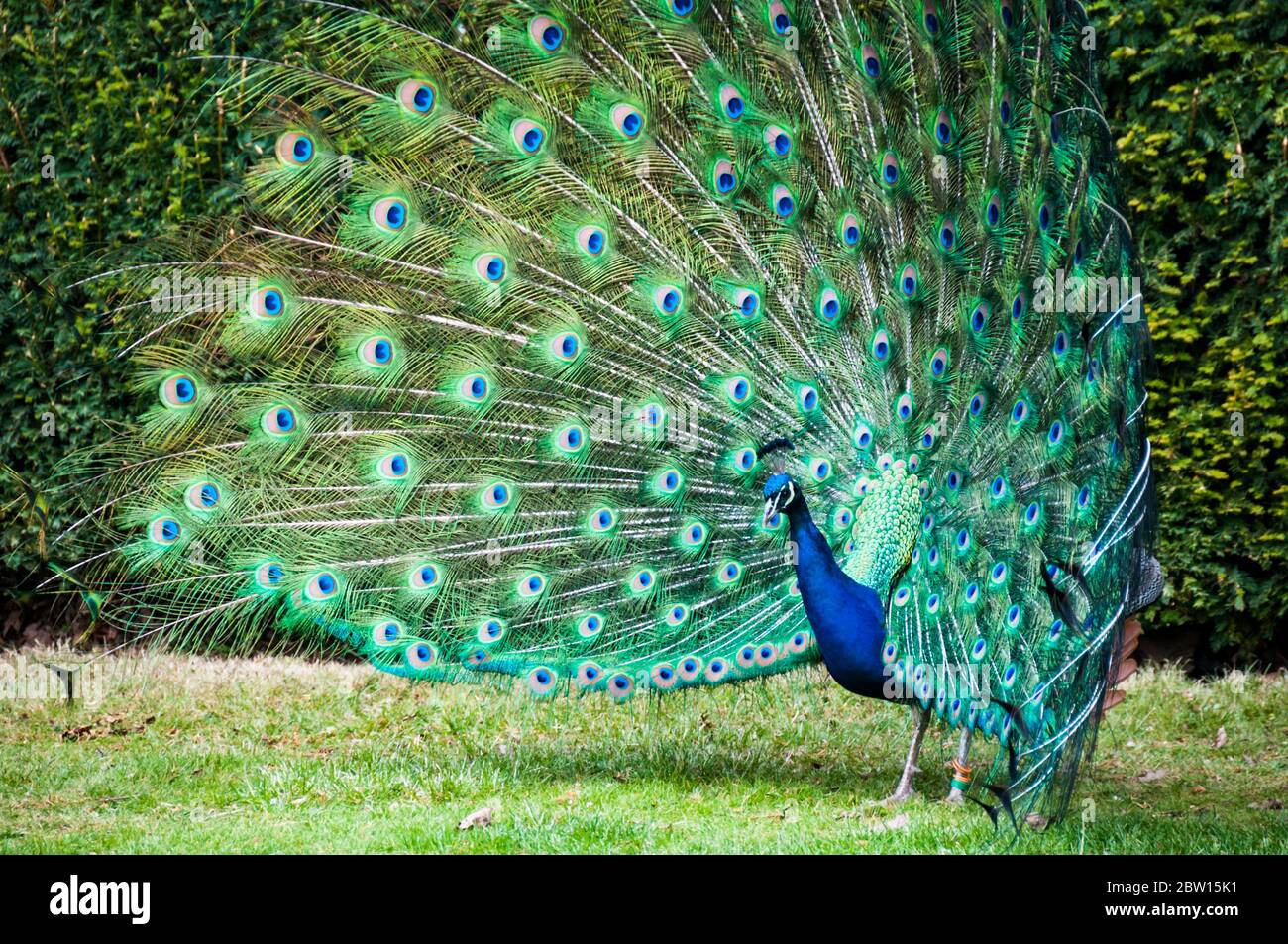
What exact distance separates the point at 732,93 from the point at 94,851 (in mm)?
3662

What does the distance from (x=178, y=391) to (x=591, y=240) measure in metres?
1.70

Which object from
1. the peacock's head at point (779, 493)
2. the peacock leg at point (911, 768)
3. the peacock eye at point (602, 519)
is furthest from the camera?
the peacock leg at point (911, 768)

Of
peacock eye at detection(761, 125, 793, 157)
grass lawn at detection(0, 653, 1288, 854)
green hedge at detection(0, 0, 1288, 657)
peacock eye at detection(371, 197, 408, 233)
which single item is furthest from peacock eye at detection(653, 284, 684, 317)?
green hedge at detection(0, 0, 1288, 657)

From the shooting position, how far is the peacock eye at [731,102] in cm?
522

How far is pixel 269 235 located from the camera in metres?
5.21

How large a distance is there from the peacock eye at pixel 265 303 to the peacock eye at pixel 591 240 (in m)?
1.18

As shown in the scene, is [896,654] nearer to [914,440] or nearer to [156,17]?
[914,440]

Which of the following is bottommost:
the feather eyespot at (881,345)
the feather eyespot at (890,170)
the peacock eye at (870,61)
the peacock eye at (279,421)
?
the peacock eye at (279,421)

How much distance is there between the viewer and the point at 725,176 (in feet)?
17.3

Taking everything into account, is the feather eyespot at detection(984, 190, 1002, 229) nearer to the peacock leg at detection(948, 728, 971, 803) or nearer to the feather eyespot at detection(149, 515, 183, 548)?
the peacock leg at detection(948, 728, 971, 803)

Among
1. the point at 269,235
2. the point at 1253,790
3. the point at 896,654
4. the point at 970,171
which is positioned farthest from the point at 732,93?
the point at 1253,790

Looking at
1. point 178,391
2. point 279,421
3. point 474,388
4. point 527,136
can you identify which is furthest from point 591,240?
point 178,391

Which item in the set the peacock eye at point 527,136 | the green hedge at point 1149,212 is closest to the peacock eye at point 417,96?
the peacock eye at point 527,136

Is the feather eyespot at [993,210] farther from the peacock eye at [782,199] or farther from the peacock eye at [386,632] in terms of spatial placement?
the peacock eye at [386,632]
